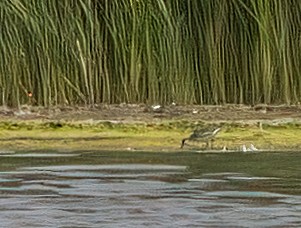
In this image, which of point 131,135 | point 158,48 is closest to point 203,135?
point 131,135

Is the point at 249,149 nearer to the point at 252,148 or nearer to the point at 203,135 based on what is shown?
the point at 252,148

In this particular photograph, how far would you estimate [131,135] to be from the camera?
9.74 m

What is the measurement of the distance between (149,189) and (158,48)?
432 cm

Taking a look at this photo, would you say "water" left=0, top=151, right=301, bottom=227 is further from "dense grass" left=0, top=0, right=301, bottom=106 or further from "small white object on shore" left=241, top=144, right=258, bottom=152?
"dense grass" left=0, top=0, right=301, bottom=106

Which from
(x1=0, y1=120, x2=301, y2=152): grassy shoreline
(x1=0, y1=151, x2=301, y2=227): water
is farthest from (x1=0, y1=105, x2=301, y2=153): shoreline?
(x1=0, y1=151, x2=301, y2=227): water

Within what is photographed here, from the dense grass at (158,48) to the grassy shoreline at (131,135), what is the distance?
88 cm

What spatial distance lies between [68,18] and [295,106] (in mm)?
2322

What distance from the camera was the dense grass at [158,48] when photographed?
11.1 meters

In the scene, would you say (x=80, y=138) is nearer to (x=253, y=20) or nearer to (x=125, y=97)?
(x=125, y=97)

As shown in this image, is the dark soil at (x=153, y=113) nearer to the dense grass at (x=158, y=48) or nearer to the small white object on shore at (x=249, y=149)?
the dense grass at (x=158, y=48)

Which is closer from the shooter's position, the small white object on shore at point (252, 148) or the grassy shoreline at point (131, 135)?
the small white object on shore at point (252, 148)

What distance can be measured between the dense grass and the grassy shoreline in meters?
0.88

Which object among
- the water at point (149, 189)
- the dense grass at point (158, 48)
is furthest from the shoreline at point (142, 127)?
the water at point (149, 189)

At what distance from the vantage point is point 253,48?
11148 millimetres
